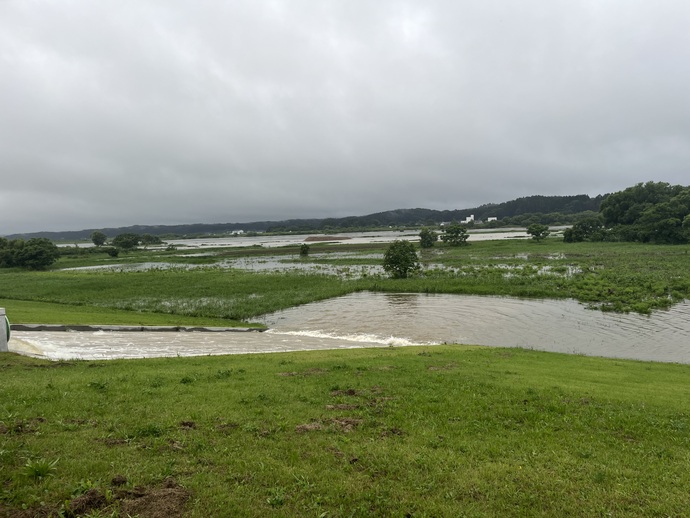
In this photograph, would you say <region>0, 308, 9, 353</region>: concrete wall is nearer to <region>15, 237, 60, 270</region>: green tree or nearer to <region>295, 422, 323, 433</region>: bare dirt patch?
<region>295, 422, 323, 433</region>: bare dirt patch

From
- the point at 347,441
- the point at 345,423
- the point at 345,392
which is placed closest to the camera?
the point at 347,441

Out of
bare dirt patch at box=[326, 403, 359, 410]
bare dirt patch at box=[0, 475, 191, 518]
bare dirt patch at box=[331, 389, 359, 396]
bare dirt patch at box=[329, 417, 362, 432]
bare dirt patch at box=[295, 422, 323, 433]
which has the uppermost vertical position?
bare dirt patch at box=[0, 475, 191, 518]

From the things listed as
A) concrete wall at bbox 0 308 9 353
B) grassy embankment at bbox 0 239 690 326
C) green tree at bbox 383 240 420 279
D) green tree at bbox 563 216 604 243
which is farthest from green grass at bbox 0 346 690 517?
green tree at bbox 563 216 604 243

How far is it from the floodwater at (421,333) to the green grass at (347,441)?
8092 millimetres

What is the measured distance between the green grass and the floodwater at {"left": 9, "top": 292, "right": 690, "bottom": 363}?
26.5 ft

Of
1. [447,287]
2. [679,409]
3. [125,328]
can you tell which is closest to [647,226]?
[447,287]

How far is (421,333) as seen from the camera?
31.7m

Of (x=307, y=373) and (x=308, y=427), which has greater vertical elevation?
(x=308, y=427)

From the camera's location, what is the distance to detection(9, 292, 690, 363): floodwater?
2344 cm

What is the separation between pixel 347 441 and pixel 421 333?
2341 centimetres

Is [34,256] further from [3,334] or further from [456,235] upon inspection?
[456,235]

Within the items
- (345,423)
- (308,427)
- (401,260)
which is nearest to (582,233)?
(401,260)

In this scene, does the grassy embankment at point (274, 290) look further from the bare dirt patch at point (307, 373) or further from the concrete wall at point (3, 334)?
the bare dirt patch at point (307, 373)

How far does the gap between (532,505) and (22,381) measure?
15.1m
